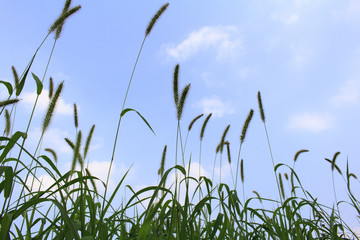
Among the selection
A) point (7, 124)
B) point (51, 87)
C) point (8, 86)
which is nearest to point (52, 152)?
point (7, 124)

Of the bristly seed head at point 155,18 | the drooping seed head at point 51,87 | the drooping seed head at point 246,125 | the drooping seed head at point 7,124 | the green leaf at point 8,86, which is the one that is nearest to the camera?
the green leaf at point 8,86

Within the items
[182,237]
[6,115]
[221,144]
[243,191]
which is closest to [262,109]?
[221,144]

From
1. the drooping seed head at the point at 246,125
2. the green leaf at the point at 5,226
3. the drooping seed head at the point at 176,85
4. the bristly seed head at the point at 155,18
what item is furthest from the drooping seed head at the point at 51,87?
the drooping seed head at the point at 246,125

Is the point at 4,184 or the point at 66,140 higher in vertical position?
the point at 66,140

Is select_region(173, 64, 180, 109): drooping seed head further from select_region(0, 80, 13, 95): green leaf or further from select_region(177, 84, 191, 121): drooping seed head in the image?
select_region(0, 80, 13, 95): green leaf

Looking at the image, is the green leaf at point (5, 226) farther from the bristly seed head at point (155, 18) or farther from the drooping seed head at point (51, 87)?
the bristly seed head at point (155, 18)

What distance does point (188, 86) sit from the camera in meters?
2.50

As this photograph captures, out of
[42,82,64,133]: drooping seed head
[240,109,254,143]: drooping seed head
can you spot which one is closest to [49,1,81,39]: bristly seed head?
[42,82,64,133]: drooping seed head

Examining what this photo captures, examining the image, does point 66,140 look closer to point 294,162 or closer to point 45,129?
point 45,129

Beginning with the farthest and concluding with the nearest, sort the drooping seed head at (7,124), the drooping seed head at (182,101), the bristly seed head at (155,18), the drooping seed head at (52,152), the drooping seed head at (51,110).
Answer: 1. the drooping seed head at (52,152)
2. the drooping seed head at (7,124)
3. the bristly seed head at (155,18)
4. the drooping seed head at (182,101)
5. the drooping seed head at (51,110)

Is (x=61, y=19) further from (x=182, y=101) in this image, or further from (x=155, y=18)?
(x=182, y=101)

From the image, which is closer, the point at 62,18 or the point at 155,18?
the point at 62,18

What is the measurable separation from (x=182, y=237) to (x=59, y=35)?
1.73 meters

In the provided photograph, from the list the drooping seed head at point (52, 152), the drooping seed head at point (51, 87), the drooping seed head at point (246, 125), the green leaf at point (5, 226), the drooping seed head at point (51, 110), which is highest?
the drooping seed head at point (246, 125)
